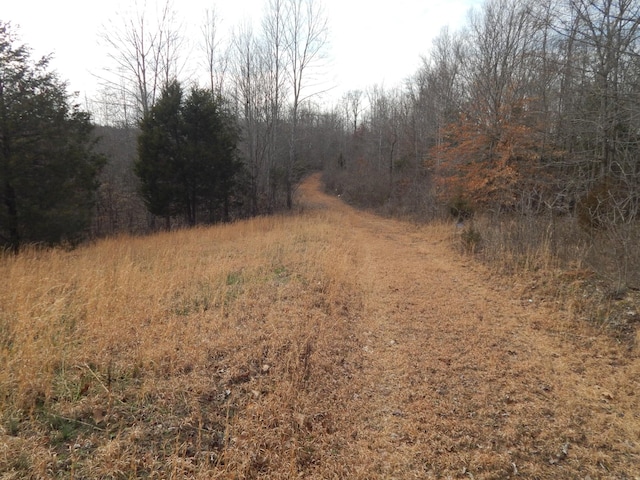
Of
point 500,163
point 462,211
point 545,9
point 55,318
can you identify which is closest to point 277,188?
point 462,211

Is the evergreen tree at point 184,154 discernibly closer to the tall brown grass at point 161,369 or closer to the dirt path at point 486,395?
the tall brown grass at point 161,369

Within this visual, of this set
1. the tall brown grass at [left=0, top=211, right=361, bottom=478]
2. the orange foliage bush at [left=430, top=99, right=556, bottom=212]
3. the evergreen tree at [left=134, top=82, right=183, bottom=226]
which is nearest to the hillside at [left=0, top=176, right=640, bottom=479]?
the tall brown grass at [left=0, top=211, right=361, bottom=478]

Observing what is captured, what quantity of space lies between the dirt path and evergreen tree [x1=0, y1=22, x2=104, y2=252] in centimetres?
1015

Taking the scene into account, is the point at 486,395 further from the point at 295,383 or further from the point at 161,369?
the point at 161,369

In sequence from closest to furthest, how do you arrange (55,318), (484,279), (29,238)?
(55,318)
(484,279)
(29,238)

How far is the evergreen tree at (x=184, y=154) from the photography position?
15.0m

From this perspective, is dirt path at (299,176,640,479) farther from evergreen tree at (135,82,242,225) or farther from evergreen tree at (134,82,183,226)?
evergreen tree at (134,82,183,226)

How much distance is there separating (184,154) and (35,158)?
666cm

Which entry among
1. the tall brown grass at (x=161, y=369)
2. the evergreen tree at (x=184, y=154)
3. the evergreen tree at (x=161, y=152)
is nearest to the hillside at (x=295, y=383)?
the tall brown grass at (x=161, y=369)

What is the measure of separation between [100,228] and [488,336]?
63.0ft

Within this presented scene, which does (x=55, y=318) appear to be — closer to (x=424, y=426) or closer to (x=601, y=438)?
(x=424, y=426)

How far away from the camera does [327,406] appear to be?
283 centimetres

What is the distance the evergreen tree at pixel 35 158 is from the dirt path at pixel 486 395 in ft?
33.3

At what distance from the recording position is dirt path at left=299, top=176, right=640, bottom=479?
2.29m
